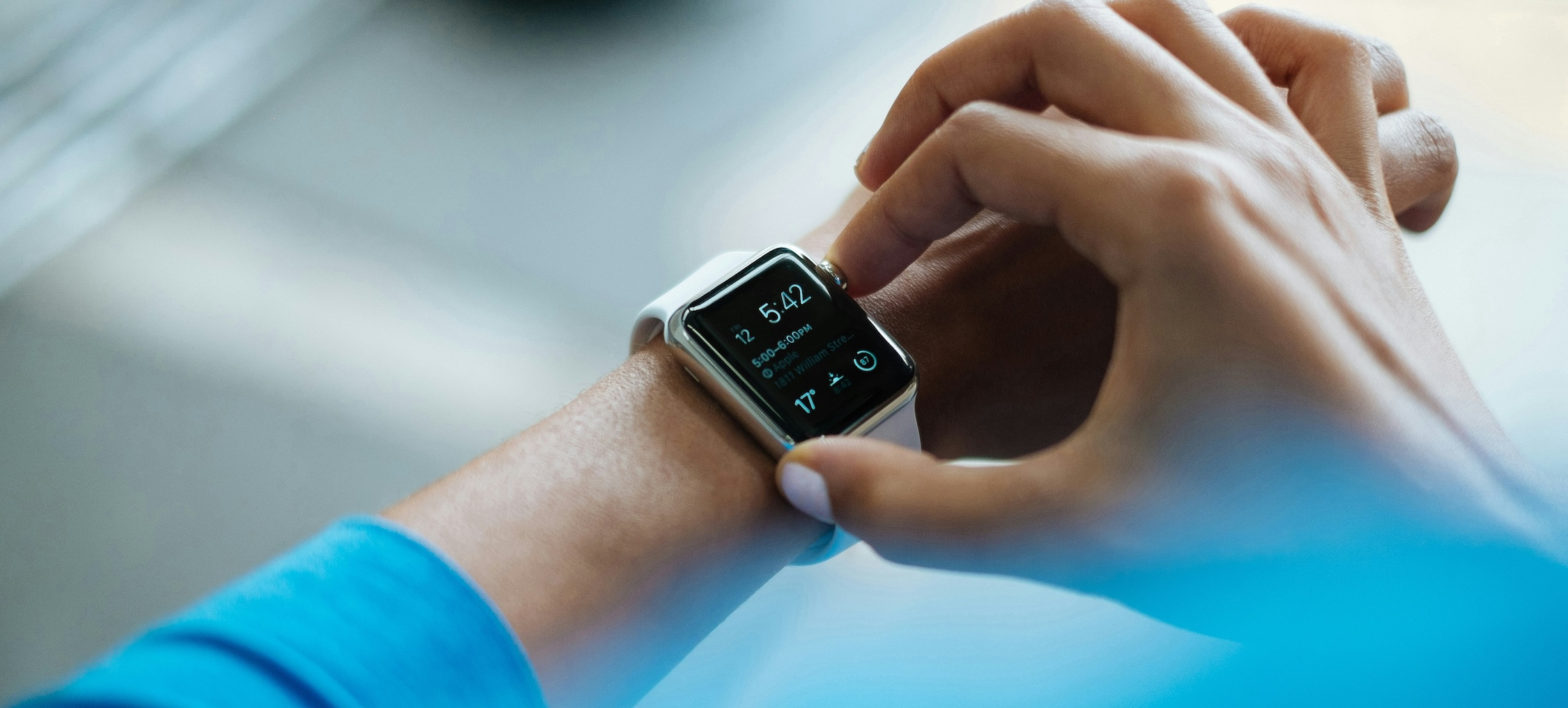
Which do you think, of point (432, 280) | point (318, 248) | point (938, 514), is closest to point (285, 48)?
point (318, 248)

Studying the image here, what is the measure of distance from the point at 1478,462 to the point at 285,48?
130 centimetres

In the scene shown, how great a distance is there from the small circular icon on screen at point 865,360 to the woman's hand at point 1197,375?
11 centimetres

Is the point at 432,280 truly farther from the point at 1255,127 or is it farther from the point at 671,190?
the point at 1255,127

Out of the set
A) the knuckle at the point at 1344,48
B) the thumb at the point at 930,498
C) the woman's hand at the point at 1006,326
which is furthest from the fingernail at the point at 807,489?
the knuckle at the point at 1344,48

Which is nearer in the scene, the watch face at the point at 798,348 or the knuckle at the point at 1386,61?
the watch face at the point at 798,348

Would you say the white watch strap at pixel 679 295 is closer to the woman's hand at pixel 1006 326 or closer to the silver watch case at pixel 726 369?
the silver watch case at pixel 726 369

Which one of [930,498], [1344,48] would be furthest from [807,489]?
[1344,48]

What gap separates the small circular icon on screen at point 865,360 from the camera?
76 centimetres

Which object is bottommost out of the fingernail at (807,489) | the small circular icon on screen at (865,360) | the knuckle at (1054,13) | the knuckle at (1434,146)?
the knuckle at (1434,146)

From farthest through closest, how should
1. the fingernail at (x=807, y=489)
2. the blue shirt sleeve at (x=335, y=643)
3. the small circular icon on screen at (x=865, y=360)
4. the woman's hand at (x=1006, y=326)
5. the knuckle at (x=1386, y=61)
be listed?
the knuckle at (x=1386, y=61) < the woman's hand at (x=1006, y=326) < the small circular icon on screen at (x=865, y=360) < the fingernail at (x=807, y=489) < the blue shirt sleeve at (x=335, y=643)

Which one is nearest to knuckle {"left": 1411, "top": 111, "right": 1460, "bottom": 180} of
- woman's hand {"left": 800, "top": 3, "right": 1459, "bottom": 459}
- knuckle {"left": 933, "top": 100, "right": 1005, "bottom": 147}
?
woman's hand {"left": 800, "top": 3, "right": 1459, "bottom": 459}

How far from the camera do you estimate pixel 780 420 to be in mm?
740

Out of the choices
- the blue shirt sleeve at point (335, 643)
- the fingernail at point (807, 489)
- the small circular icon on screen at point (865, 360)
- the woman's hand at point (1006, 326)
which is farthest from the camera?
the woman's hand at point (1006, 326)

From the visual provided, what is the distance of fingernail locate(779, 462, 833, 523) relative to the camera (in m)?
0.66
